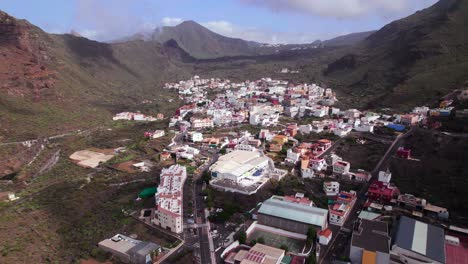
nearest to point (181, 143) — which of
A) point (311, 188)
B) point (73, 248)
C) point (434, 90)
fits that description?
point (311, 188)

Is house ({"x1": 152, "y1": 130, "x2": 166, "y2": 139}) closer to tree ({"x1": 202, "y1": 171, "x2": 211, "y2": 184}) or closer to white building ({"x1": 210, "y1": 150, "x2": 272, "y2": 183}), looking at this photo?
white building ({"x1": 210, "y1": 150, "x2": 272, "y2": 183})

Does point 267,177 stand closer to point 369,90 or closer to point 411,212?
point 411,212

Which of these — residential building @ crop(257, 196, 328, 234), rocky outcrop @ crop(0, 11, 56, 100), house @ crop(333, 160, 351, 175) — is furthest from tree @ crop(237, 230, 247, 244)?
rocky outcrop @ crop(0, 11, 56, 100)

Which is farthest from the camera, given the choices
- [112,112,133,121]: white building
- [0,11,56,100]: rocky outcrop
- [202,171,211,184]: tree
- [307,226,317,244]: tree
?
[112,112,133,121]: white building


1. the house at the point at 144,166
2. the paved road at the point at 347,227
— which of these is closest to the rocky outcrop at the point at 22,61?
the house at the point at 144,166

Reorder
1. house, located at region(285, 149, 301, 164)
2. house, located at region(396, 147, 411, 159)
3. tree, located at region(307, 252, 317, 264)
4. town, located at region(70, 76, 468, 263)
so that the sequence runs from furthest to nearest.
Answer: house, located at region(285, 149, 301, 164) < house, located at region(396, 147, 411, 159) < town, located at region(70, 76, 468, 263) < tree, located at region(307, 252, 317, 264)
